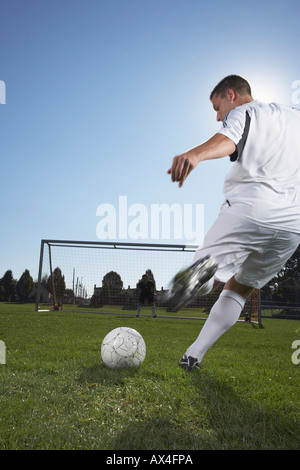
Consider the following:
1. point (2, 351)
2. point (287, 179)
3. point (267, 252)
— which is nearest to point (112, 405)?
point (267, 252)

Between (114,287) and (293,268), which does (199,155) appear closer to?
(114,287)

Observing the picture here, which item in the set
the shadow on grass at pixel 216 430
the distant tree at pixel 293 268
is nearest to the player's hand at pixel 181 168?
the shadow on grass at pixel 216 430

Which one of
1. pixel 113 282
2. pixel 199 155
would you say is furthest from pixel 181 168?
pixel 113 282

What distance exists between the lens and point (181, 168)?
6.68 ft

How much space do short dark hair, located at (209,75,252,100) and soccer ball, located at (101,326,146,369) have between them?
99.9 inches

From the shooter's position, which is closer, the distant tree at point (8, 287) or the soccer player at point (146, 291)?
the soccer player at point (146, 291)

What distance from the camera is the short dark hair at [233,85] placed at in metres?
3.34

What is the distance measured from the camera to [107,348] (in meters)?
3.79

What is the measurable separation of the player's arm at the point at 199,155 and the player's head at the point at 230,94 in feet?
3.53

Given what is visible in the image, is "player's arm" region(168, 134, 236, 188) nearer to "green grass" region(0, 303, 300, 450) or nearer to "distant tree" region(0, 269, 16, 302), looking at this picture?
"green grass" region(0, 303, 300, 450)

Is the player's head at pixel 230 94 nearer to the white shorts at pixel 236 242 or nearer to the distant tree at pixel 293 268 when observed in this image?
the white shorts at pixel 236 242

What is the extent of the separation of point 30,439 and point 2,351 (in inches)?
112

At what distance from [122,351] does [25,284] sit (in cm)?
4720
